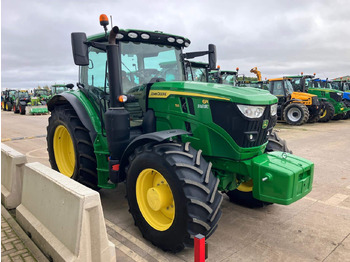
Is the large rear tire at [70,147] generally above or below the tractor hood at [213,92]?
below

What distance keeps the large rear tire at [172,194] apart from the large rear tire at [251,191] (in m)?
1.35

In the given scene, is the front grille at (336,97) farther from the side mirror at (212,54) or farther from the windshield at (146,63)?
the windshield at (146,63)

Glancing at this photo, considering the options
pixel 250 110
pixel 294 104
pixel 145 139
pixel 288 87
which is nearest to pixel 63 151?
pixel 145 139

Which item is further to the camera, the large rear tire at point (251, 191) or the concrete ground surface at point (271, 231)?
the large rear tire at point (251, 191)

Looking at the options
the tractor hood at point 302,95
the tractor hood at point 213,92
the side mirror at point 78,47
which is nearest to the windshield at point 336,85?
the tractor hood at point 302,95

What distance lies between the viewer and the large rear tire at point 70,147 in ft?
13.6

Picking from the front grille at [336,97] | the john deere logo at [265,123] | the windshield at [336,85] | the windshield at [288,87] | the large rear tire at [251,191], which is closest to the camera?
the john deere logo at [265,123]

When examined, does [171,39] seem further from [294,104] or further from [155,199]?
[294,104]

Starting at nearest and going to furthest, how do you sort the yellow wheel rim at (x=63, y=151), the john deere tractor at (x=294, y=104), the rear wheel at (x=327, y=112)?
1. the yellow wheel rim at (x=63, y=151)
2. the john deere tractor at (x=294, y=104)
3. the rear wheel at (x=327, y=112)

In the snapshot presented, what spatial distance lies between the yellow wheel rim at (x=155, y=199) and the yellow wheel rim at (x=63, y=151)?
2.26 meters

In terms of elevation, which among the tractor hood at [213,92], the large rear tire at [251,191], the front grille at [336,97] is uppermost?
the front grille at [336,97]

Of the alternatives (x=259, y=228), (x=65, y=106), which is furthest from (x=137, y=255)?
(x=65, y=106)

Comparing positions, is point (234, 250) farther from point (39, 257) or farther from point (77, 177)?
point (77, 177)

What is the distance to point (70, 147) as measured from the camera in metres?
5.00
